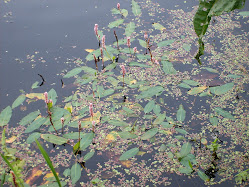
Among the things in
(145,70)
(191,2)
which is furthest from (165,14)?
(145,70)

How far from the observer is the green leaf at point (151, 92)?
74.0 inches

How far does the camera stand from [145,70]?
82.0 inches

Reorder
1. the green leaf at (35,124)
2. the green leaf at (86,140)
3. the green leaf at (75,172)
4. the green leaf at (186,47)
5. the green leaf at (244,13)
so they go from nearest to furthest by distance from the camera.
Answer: the green leaf at (75,172) < the green leaf at (86,140) < the green leaf at (35,124) < the green leaf at (186,47) < the green leaf at (244,13)

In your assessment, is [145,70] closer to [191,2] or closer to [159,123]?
[159,123]

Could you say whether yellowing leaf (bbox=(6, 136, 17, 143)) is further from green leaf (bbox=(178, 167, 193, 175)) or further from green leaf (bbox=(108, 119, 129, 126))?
green leaf (bbox=(178, 167, 193, 175))

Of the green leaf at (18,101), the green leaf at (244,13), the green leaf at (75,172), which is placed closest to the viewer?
the green leaf at (75,172)

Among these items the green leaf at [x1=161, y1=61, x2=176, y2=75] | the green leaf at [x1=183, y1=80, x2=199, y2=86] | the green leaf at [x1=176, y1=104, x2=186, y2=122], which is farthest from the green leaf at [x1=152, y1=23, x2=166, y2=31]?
the green leaf at [x1=176, y1=104, x2=186, y2=122]

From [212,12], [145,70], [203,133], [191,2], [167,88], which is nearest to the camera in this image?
[212,12]

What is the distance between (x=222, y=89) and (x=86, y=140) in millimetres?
915

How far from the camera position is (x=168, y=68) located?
207cm

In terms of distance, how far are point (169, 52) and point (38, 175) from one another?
1.24 metres

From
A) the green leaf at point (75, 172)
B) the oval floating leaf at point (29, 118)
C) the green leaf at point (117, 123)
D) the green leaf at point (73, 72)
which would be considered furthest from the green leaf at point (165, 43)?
the green leaf at point (75, 172)

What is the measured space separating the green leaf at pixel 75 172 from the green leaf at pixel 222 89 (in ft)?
3.13

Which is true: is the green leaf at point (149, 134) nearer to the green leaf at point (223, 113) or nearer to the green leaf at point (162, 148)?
the green leaf at point (162, 148)
